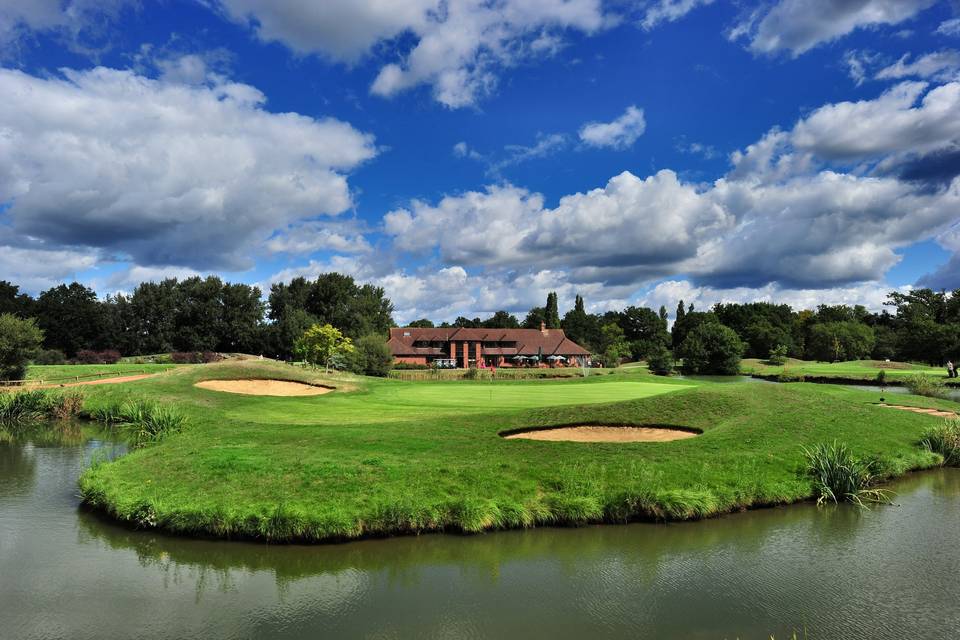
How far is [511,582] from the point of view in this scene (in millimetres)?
9562

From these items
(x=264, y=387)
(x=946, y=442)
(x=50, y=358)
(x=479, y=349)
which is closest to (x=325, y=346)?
(x=264, y=387)

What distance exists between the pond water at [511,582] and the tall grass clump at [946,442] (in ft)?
22.9

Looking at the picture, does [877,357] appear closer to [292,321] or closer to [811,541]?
[292,321]

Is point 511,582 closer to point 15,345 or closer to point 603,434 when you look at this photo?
point 603,434

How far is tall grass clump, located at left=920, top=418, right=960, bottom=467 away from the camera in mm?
18422

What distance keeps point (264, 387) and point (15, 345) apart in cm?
1662

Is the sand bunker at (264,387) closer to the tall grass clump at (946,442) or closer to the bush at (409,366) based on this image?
the tall grass clump at (946,442)

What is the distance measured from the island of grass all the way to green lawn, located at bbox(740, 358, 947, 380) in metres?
42.1

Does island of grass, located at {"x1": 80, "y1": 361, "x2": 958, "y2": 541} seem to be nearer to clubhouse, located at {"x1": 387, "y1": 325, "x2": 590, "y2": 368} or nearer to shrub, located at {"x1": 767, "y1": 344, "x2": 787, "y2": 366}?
clubhouse, located at {"x1": 387, "y1": 325, "x2": 590, "y2": 368}

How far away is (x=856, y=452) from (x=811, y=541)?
736 cm

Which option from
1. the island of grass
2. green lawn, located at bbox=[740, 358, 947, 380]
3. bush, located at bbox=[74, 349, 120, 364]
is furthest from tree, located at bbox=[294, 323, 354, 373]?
green lawn, located at bbox=[740, 358, 947, 380]

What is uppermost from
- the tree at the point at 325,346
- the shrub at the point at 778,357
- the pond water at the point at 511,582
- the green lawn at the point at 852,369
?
the tree at the point at 325,346

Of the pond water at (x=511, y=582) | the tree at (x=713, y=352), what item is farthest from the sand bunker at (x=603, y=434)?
the tree at (x=713, y=352)

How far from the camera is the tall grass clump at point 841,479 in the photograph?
1424 cm
